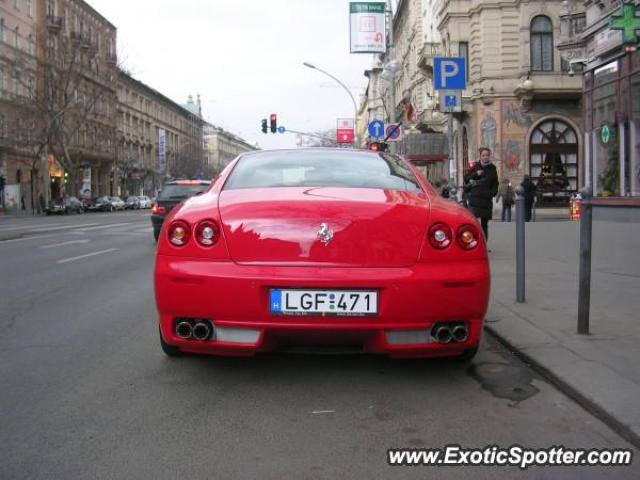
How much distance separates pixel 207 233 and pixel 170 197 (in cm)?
1193

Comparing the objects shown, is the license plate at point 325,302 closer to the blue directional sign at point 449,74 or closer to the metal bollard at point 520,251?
the metal bollard at point 520,251

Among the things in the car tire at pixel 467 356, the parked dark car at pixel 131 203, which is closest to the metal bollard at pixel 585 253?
the car tire at pixel 467 356

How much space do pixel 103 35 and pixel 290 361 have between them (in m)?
72.7

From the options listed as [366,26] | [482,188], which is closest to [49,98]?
[366,26]

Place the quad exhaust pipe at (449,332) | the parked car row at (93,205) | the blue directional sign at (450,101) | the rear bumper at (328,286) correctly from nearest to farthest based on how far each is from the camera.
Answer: the rear bumper at (328,286) → the quad exhaust pipe at (449,332) → the blue directional sign at (450,101) → the parked car row at (93,205)

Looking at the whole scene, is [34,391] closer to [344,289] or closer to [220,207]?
[220,207]

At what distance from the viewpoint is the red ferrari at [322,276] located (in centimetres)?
340

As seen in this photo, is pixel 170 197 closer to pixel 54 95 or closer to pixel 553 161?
pixel 553 161

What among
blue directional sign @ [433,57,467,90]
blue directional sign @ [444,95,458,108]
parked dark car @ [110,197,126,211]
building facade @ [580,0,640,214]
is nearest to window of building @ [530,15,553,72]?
building facade @ [580,0,640,214]

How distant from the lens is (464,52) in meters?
30.9

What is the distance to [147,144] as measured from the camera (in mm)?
84875

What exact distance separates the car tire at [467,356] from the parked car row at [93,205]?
145ft

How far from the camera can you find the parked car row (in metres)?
44.5

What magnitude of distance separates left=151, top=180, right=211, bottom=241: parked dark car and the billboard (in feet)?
42.5
